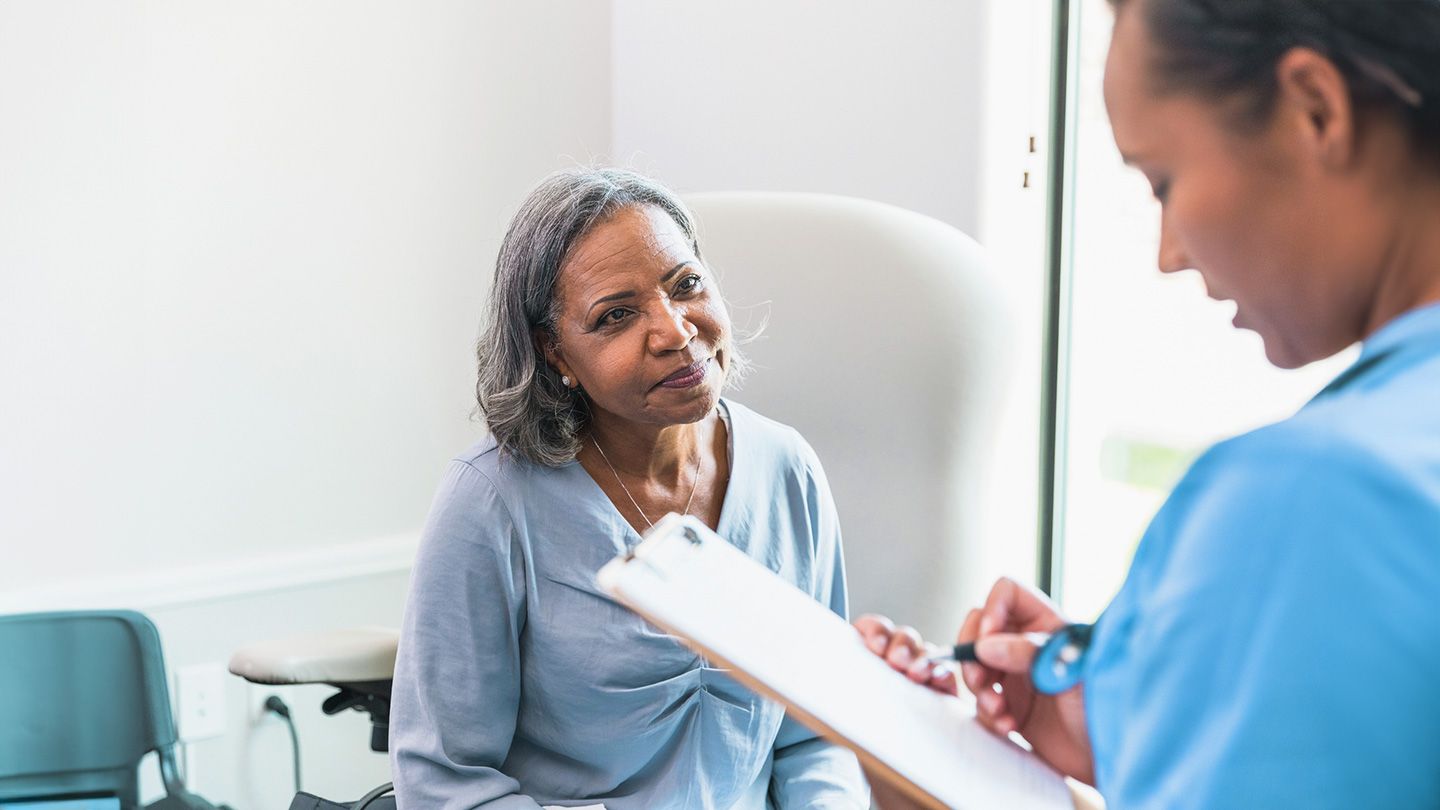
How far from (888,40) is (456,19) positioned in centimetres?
78

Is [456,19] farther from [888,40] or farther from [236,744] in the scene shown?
[236,744]

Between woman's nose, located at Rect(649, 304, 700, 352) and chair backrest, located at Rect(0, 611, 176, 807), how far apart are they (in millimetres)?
Answer: 892

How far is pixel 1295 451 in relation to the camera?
429mm

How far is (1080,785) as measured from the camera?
0.92m

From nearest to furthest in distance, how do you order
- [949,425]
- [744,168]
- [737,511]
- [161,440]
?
[737,511], [949,425], [161,440], [744,168]

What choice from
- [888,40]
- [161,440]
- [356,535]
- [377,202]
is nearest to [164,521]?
[161,440]

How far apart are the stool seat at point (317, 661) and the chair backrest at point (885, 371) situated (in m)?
0.59

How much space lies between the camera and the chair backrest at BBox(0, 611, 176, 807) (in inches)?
66.3

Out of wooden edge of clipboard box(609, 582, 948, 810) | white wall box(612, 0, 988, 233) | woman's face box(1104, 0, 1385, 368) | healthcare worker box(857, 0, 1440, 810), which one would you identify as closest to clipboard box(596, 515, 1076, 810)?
wooden edge of clipboard box(609, 582, 948, 810)

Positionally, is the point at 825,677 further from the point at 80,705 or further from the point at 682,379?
the point at 80,705

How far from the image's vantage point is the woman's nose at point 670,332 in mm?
1301

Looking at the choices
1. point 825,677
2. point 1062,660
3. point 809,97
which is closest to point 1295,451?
point 1062,660

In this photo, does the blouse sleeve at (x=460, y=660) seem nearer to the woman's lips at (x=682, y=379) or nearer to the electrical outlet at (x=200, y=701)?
the woman's lips at (x=682, y=379)

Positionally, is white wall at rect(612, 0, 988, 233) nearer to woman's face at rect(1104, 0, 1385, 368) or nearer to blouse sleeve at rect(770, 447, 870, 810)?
blouse sleeve at rect(770, 447, 870, 810)
